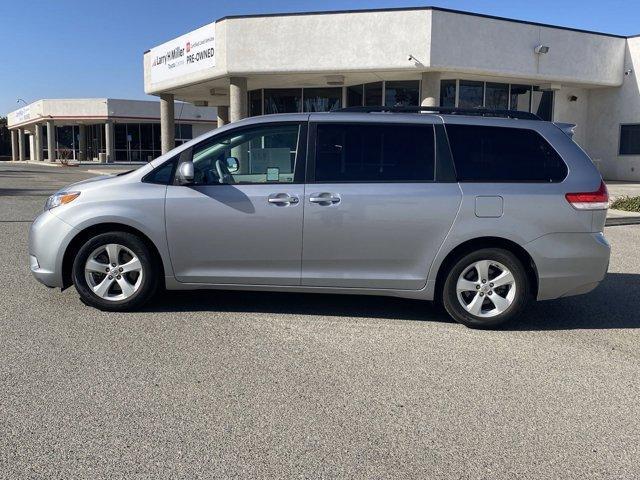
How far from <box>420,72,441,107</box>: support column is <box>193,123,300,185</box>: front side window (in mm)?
13837

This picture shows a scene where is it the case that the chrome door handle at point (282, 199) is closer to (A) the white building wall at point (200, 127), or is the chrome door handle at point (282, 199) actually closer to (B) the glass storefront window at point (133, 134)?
(A) the white building wall at point (200, 127)

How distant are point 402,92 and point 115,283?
16980mm

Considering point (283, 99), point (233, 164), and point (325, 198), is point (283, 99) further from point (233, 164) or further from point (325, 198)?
point (325, 198)

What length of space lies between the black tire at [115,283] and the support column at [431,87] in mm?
14637

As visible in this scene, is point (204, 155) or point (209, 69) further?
point (209, 69)

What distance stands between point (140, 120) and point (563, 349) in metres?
49.3

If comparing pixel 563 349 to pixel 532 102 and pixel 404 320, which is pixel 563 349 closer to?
pixel 404 320

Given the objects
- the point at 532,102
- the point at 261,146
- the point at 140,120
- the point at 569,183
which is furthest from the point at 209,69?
A: the point at 140,120

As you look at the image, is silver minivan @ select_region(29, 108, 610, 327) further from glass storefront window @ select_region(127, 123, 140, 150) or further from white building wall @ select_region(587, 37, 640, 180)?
glass storefront window @ select_region(127, 123, 140, 150)

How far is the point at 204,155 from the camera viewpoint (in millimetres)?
5672

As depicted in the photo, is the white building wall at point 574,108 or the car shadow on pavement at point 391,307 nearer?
the car shadow on pavement at point 391,307

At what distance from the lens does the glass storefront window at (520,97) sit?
72.9ft

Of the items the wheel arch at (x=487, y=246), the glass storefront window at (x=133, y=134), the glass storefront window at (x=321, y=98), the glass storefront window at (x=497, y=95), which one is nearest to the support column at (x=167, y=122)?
the glass storefront window at (x=321, y=98)

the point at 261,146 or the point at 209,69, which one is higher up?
the point at 209,69
